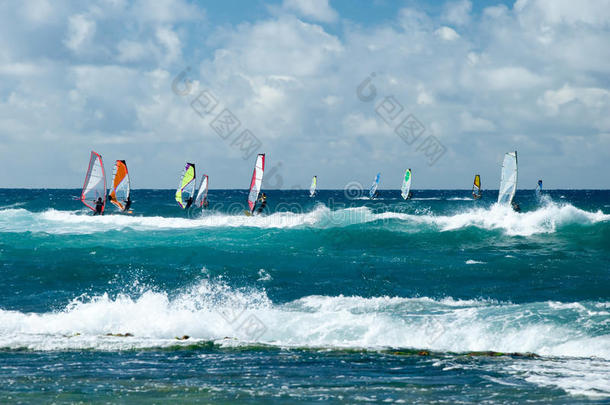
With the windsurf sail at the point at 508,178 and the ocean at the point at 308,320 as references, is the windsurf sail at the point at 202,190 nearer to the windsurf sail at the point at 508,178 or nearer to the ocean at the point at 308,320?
the ocean at the point at 308,320

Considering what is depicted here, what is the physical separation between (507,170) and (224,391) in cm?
2487

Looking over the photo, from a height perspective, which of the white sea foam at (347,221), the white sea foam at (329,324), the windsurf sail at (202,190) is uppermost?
the windsurf sail at (202,190)

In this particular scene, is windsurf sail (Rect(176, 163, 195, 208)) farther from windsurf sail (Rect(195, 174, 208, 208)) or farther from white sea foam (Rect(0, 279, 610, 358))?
white sea foam (Rect(0, 279, 610, 358))

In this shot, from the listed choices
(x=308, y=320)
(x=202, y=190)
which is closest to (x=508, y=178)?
(x=308, y=320)

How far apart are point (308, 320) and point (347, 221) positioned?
20.9 meters

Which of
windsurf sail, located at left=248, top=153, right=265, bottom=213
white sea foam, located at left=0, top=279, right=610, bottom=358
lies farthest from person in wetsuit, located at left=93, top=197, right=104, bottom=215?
white sea foam, located at left=0, top=279, right=610, bottom=358

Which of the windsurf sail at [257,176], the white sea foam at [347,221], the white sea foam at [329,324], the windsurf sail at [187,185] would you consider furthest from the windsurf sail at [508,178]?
the windsurf sail at [187,185]

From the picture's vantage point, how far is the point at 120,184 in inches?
1362

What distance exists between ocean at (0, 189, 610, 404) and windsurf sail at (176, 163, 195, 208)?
42.4ft

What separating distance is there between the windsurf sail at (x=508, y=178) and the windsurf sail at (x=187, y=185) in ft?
63.9

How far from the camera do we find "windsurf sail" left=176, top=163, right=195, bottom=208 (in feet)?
129

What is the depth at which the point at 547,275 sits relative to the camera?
59.3 ft

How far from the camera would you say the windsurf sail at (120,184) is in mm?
33562

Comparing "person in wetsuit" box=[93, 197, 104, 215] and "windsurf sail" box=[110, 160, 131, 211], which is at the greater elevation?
"windsurf sail" box=[110, 160, 131, 211]
